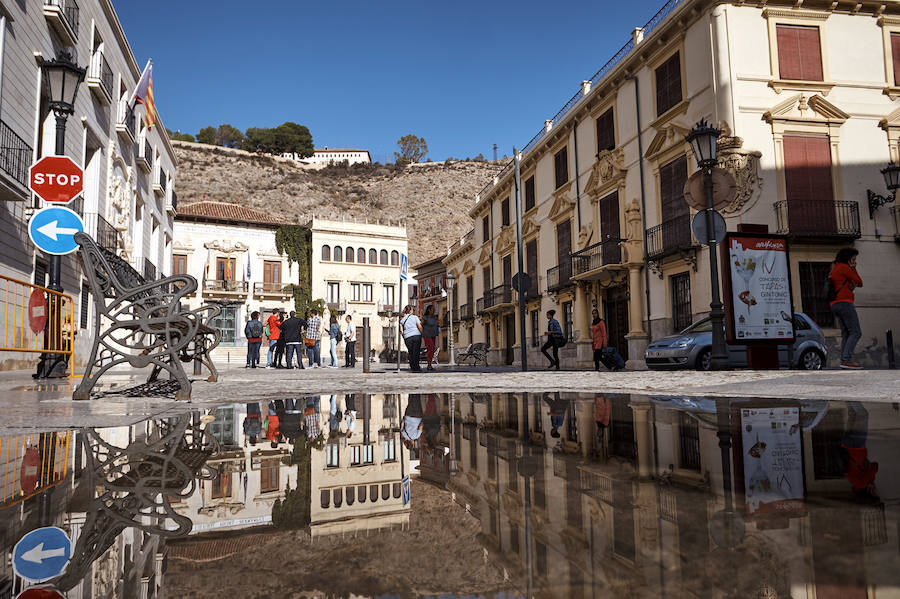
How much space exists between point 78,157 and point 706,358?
1689 cm

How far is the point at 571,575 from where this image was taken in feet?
3.55

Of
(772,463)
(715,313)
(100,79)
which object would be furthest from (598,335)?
(100,79)

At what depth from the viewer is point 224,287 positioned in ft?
126

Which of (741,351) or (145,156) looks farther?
(145,156)

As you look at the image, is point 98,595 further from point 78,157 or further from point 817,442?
point 78,157

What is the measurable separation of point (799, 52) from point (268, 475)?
18.5m

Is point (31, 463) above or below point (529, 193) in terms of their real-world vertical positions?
below

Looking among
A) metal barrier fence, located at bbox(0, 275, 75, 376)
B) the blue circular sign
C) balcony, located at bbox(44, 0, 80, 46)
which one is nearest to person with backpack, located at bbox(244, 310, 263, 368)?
metal barrier fence, located at bbox(0, 275, 75, 376)

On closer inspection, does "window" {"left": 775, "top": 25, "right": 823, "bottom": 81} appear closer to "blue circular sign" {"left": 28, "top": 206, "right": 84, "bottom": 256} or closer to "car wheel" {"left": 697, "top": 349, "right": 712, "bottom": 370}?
"car wheel" {"left": 697, "top": 349, "right": 712, "bottom": 370}

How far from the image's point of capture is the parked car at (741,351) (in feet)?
36.8

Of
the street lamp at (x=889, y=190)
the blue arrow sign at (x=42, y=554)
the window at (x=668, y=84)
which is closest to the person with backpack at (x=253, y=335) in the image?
the window at (x=668, y=84)

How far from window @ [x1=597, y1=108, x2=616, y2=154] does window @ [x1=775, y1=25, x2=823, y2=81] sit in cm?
531

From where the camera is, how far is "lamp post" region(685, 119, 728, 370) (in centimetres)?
938

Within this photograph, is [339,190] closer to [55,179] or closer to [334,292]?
[334,292]
